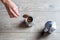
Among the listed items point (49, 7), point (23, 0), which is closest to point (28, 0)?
point (23, 0)

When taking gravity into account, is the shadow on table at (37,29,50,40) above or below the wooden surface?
below

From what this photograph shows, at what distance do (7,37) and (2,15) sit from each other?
174 millimetres

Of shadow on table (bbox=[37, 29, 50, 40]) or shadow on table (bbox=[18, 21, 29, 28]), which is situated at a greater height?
shadow on table (bbox=[18, 21, 29, 28])

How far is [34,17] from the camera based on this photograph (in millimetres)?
1251

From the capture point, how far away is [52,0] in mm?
1312

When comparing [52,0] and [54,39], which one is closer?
[54,39]

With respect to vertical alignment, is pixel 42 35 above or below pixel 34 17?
below

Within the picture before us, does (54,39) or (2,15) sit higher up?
(2,15)

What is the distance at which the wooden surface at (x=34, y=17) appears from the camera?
47.1 inches

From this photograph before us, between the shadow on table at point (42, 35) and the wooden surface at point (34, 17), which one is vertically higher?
the wooden surface at point (34, 17)

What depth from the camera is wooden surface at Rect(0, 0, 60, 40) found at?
120 centimetres

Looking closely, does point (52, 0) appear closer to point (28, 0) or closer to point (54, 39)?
point (28, 0)

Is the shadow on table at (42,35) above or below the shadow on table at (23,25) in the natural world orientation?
below

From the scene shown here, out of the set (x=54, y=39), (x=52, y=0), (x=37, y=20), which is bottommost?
(x=54, y=39)
